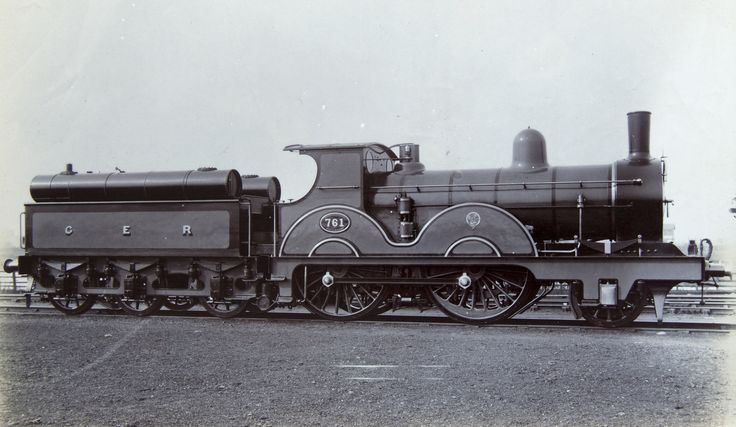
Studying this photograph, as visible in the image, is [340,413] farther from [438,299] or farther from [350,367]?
[438,299]

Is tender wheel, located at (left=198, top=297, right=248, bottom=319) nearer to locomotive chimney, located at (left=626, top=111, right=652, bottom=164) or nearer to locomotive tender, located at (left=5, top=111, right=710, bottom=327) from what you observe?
locomotive tender, located at (left=5, top=111, right=710, bottom=327)

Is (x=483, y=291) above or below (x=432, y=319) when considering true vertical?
above

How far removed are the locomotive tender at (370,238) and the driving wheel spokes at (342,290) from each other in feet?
0.11

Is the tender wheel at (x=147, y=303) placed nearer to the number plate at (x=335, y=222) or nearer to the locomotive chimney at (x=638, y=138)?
the number plate at (x=335, y=222)

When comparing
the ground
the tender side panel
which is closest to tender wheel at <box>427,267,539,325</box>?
the ground

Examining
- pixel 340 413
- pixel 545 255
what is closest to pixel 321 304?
pixel 545 255

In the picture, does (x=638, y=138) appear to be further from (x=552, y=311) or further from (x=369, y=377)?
(x=369, y=377)

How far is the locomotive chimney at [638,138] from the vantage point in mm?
11148

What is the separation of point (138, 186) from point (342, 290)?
4.41 m

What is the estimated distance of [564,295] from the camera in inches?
596

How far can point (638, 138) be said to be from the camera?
1126 cm

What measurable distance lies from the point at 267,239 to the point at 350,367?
578 cm

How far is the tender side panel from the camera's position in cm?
1277

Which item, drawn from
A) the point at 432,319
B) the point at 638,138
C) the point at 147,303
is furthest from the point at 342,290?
the point at 638,138
